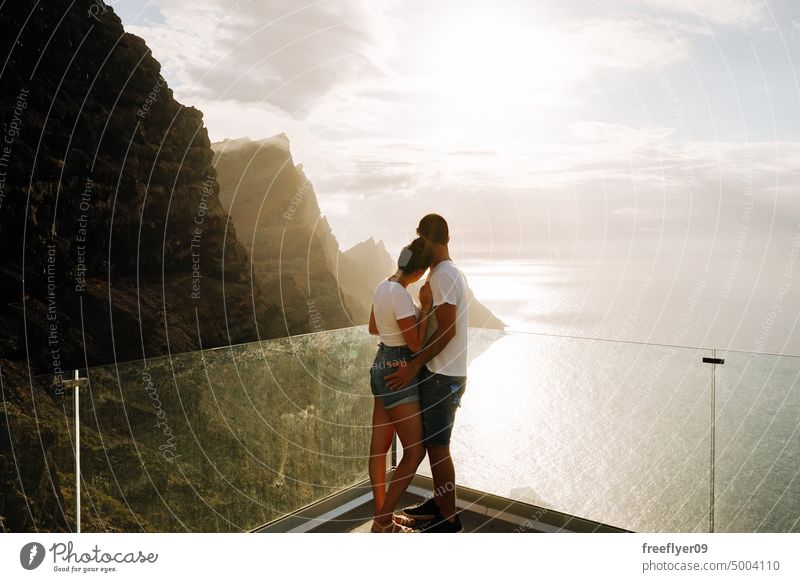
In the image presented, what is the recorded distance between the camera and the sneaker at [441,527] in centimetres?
332

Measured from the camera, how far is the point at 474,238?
16.8ft

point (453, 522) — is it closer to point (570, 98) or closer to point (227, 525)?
point (227, 525)

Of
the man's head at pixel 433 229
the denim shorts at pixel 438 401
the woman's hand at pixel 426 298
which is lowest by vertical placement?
the denim shorts at pixel 438 401

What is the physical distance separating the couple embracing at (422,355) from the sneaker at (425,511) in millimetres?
157

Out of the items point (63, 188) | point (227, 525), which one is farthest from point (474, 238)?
point (63, 188)

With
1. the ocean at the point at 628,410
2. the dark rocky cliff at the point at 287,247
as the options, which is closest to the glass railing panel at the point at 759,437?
the ocean at the point at 628,410

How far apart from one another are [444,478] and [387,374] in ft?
2.17

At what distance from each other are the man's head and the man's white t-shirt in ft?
0.38

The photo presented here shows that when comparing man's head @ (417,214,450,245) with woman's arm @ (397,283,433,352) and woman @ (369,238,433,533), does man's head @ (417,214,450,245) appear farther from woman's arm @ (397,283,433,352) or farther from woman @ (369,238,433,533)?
woman's arm @ (397,283,433,352)

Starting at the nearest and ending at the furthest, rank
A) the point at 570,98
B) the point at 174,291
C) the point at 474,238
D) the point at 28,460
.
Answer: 1. the point at 28,460
2. the point at 474,238
3. the point at 570,98
4. the point at 174,291

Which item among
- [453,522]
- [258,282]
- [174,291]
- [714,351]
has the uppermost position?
[258,282]

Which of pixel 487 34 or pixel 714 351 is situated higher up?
pixel 487 34

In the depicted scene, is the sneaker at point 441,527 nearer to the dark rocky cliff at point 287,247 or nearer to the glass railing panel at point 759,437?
the glass railing panel at point 759,437

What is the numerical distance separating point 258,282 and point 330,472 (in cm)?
3037
